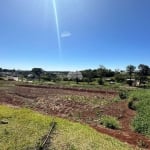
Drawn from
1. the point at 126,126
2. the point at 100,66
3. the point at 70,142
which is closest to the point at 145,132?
the point at 126,126

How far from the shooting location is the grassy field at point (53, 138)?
848cm

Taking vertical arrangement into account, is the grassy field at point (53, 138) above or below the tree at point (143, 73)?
below

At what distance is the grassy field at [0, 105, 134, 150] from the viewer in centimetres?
848

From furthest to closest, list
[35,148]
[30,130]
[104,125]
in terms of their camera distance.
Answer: [104,125] < [30,130] < [35,148]

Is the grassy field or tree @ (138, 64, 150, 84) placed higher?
tree @ (138, 64, 150, 84)

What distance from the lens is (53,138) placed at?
9.09 metres

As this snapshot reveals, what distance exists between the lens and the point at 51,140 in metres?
8.87

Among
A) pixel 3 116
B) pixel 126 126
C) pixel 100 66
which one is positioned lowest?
pixel 126 126

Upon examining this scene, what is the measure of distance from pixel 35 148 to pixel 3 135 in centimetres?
181

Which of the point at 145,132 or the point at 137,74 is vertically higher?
the point at 137,74

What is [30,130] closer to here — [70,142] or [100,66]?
[70,142]

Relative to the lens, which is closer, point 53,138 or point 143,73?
point 53,138

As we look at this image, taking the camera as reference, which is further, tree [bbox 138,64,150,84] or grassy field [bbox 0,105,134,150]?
tree [bbox 138,64,150,84]

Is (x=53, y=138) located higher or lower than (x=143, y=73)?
lower
